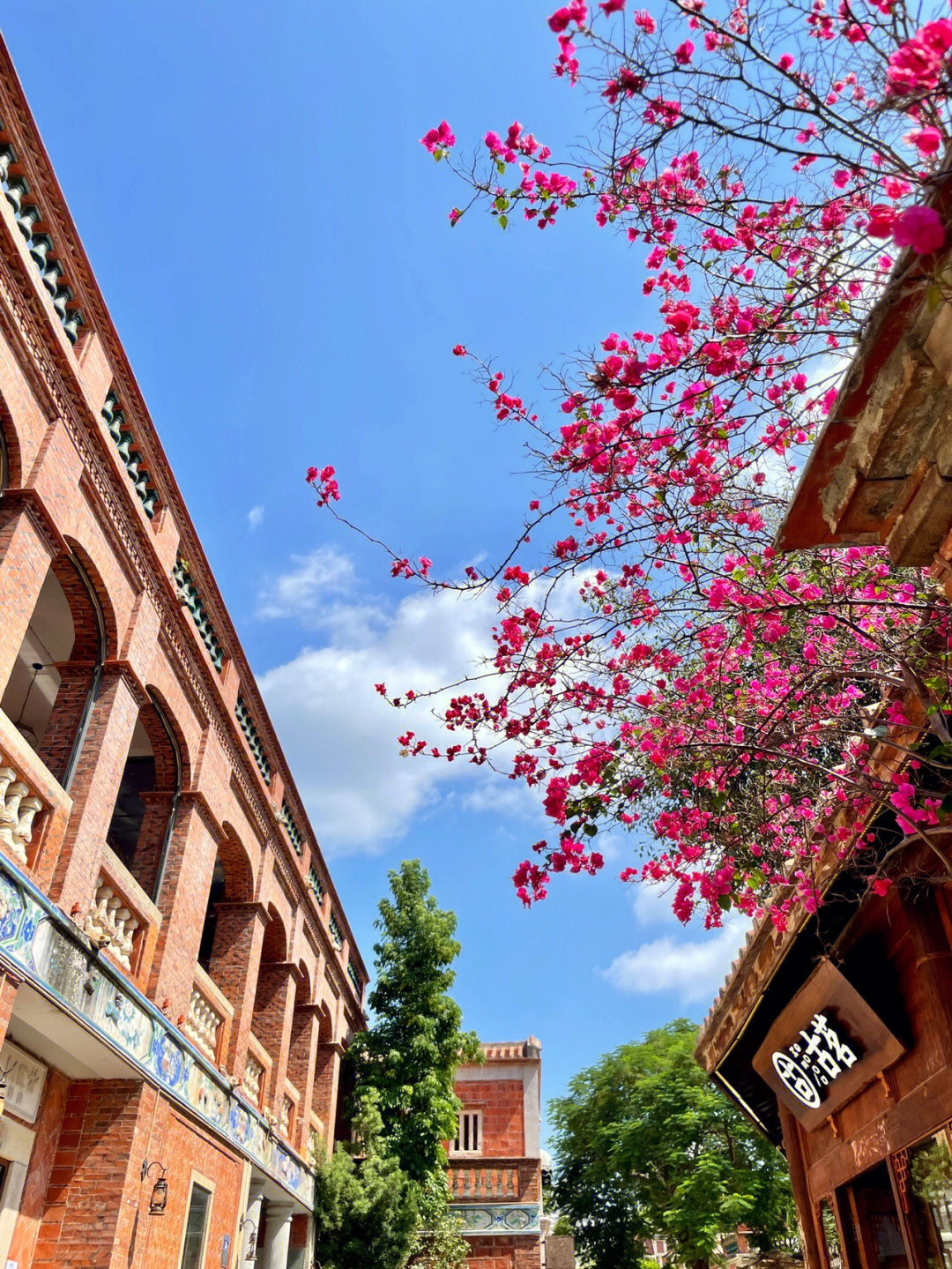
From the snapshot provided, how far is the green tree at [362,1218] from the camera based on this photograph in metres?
15.0

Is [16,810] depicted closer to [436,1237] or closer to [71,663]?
[71,663]

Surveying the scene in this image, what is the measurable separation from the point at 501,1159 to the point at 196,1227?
456 inches

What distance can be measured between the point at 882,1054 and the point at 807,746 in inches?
74.7

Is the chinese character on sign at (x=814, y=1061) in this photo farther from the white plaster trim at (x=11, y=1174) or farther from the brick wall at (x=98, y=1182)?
the white plaster trim at (x=11, y=1174)

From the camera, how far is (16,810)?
694cm

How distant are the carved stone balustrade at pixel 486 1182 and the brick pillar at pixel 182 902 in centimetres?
1243

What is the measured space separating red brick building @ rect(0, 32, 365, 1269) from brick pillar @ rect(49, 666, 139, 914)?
0.02 meters

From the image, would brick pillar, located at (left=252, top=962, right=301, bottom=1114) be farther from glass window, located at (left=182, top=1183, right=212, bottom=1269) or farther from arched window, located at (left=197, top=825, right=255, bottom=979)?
glass window, located at (left=182, top=1183, right=212, bottom=1269)

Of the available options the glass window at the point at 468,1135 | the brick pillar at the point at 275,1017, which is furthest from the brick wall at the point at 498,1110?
the brick pillar at the point at 275,1017

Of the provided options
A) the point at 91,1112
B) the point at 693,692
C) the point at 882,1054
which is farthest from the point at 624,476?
the point at 91,1112

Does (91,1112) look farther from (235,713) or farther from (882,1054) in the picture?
(882,1054)

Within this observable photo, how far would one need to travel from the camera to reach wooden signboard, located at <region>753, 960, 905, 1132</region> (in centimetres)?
600

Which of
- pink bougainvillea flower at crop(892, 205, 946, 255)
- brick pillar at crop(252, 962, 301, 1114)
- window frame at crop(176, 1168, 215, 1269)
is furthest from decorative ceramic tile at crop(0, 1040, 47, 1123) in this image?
pink bougainvillea flower at crop(892, 205, 946, 255)

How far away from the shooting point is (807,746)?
241 inches
